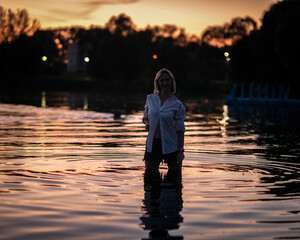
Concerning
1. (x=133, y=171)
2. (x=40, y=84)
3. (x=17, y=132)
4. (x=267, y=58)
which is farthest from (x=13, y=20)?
(x=133, y=171)

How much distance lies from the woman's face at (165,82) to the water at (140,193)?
1500 millimetres

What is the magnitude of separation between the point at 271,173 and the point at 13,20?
113 m

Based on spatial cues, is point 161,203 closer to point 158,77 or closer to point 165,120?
point 165,120

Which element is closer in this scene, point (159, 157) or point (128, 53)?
point (159, 157)

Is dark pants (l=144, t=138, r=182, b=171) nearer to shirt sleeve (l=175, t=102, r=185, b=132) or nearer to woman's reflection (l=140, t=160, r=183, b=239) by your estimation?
woman's reflection (l=140, t=160, r=183, b=239)

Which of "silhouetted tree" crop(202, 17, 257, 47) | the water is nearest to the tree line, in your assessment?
"silhouetted tree" crop(202, 17, 257, 47)

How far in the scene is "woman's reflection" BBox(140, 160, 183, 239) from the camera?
7836mm

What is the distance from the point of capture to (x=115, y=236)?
291 inches

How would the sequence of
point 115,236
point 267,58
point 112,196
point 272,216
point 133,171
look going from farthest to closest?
1. point 267,58
2. point 133,171
3. point 112,196
4. point 272,216
5. point 115,236

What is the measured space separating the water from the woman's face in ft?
4.92

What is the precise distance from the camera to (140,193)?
1030 centimetres

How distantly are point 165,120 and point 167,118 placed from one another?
0.05m

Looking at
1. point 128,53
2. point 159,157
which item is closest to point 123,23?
point 128,53

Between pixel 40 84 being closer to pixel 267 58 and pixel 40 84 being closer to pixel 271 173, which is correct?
pixel 267 58
